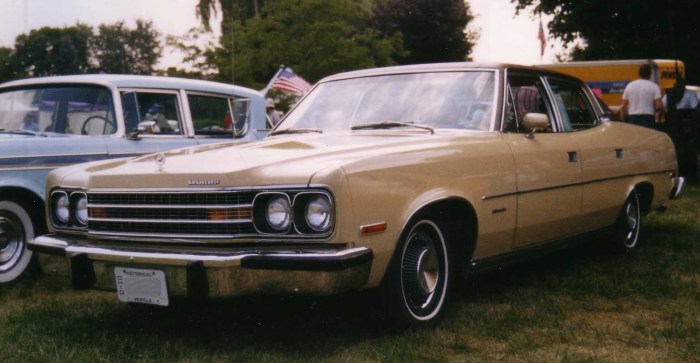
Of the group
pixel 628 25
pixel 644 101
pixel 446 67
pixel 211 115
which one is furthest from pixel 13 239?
pixel 628 25

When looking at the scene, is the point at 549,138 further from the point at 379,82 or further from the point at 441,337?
the point at 441,337

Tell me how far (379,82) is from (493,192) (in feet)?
3.90

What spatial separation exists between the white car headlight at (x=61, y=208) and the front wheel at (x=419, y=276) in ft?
6.04

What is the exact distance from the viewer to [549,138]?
5.66 metres

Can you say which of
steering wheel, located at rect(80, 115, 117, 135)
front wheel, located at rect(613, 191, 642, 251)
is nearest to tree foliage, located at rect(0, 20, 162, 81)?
steering wheel, located at rect(80, 115, 117, 135)

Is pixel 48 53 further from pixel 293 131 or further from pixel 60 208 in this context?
pixel 60 208

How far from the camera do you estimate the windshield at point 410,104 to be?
207 inches

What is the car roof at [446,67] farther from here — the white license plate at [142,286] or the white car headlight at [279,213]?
the white license plate at [142,286]

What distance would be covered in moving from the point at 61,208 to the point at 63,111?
2.50m

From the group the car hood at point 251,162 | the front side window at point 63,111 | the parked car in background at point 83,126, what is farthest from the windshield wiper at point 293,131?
the front side window at point 63,111

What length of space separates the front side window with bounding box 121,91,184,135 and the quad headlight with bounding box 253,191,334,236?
3.23 meters

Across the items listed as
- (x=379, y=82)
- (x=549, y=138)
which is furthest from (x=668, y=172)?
(x=379, y=82)

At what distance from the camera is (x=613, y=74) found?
20.0m

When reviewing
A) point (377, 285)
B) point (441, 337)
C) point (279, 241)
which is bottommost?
point (441, 337)
